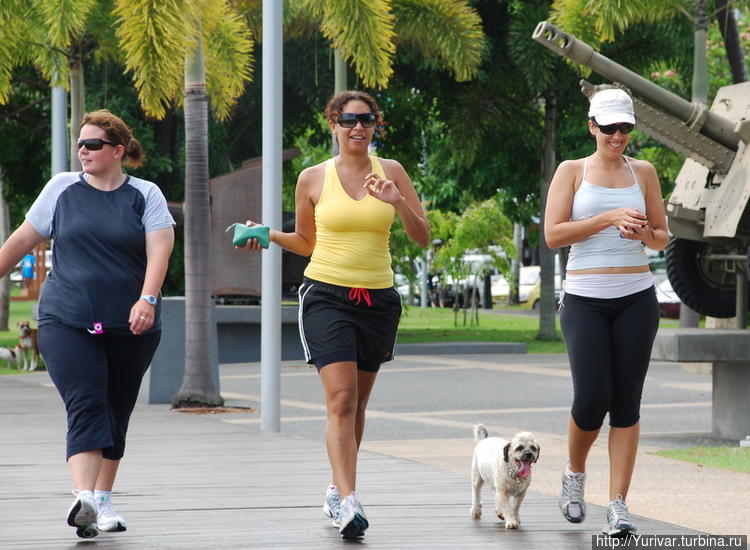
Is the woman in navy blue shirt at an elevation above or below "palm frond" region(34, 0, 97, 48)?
below

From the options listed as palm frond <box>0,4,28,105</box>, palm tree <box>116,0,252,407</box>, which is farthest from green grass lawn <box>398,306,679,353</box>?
palm tree <box>116,0,252,407</box>

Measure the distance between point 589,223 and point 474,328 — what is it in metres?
29.1

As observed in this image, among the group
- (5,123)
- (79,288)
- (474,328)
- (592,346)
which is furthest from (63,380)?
(474,328)

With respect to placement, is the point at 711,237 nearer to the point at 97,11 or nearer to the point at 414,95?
the point at 97,11

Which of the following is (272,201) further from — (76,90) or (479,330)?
(479,330)

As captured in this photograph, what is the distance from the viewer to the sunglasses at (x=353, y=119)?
20.2 ft

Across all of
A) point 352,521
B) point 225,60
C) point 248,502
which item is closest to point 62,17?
point 225,60

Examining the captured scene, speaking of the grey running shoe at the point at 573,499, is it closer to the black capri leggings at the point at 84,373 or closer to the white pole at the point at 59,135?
the black capri leggings at the point at 84,373

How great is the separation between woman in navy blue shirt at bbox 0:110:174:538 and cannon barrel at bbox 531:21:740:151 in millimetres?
7717

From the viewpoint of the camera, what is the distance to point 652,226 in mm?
6152

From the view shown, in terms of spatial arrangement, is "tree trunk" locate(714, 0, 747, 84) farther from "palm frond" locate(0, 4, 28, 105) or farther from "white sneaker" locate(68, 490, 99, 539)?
"white sneaker" locate(68, 490, 99, 539)

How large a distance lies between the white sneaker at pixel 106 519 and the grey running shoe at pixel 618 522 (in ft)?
6.95

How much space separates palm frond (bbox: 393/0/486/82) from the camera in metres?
22.5

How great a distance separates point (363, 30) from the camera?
17.9 meters
